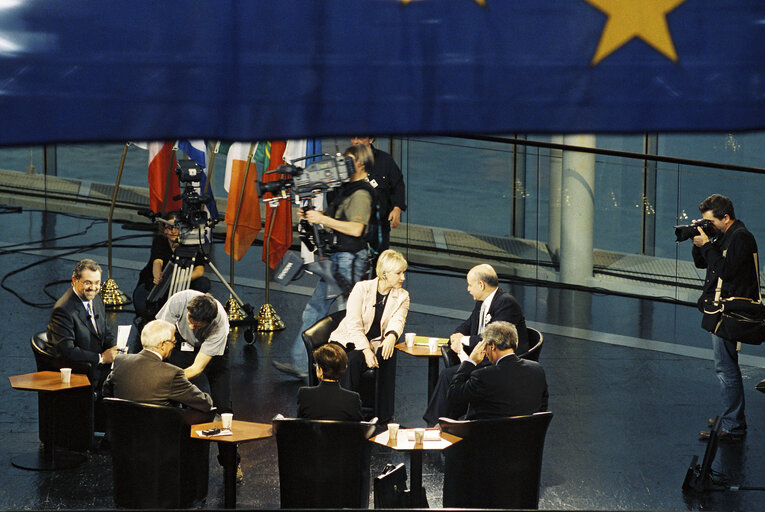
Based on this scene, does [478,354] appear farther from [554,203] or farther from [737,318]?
[554,203]

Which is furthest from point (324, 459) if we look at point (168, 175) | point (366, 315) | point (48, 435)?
point (168, 175)

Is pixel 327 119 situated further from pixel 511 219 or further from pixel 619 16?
pixel 511 219

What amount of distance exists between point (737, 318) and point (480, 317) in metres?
1.64

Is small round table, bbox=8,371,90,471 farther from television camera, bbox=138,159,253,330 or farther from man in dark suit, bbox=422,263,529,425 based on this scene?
man in dark suit, bbox=422,263,529,425

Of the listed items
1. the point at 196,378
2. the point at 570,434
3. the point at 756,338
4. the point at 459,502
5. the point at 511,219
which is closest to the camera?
the point at 459,502

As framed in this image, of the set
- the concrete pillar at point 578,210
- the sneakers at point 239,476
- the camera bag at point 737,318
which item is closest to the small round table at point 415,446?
the sneakers at point 239,476

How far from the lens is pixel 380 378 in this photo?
7664 millimetres

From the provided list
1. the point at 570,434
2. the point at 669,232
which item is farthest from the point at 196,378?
the point at 669,232

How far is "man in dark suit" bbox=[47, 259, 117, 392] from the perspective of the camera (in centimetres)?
700

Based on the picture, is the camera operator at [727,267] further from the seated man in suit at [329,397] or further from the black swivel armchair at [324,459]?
the black swivel armchair at [324,459]

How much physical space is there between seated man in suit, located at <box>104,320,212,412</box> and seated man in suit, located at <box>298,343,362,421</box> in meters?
0.64

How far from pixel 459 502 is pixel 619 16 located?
409 centimetres

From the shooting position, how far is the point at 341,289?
8055 mm

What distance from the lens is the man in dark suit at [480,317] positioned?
7.05 metres
